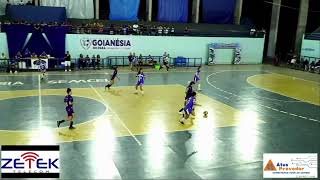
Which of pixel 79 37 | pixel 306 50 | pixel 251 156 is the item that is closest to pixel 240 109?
pixel 251 156

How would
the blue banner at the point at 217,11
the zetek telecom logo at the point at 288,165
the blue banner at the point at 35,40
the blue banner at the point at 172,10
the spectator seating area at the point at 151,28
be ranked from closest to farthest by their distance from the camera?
the zetek telecom logo at the point at 288,165, the blue banner at the point at 35,40, the spectator seating area at the point at 151,28, the blue banner at the point at 172,10, the blue banner at the point at 217,11

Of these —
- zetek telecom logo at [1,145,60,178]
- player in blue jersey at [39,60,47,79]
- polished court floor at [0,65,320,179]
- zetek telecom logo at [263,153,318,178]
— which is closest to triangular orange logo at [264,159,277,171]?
zetek telecom logo at [263,153,318,178]

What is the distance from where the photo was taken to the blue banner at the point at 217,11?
149 ft

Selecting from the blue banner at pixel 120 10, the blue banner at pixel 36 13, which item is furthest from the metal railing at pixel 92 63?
the blue banner at pixel 120 10

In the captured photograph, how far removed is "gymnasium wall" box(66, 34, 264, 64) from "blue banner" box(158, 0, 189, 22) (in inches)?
232

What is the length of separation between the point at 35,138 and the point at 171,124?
5847 millimetres

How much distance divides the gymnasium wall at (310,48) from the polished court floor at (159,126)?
13506 millimetres

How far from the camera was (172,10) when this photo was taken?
43.6 meters

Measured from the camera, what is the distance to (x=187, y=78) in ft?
96.6

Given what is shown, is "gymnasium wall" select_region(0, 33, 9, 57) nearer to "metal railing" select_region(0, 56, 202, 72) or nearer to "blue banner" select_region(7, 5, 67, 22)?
"metal railing" select_region(0, 56, 202, 72)

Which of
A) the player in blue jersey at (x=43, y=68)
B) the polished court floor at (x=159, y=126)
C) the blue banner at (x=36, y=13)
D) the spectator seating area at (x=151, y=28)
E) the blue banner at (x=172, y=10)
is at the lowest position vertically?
the polished court floor at (x=159, y=126)

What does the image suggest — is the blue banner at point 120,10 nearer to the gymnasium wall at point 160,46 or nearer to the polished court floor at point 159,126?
the gymnasium wall at point 160,46

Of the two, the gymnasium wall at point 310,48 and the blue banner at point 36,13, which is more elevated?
the blue banner at point 36,13

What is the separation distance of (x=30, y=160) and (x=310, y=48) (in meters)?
37.7
